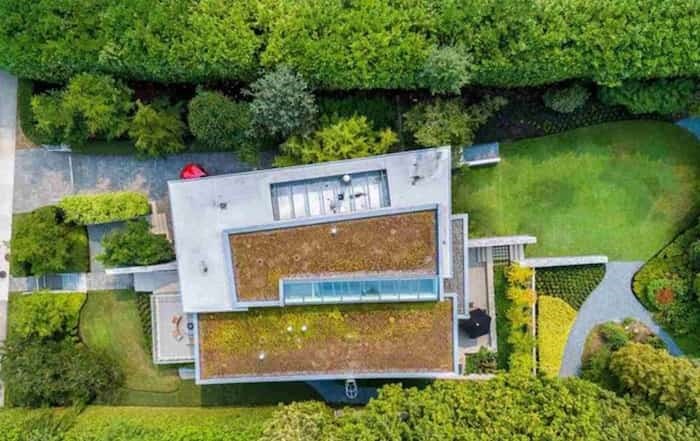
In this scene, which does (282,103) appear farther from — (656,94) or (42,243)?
(656,94)

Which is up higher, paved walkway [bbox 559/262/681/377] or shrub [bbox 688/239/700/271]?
shrub [bbox 688/239/700/271]

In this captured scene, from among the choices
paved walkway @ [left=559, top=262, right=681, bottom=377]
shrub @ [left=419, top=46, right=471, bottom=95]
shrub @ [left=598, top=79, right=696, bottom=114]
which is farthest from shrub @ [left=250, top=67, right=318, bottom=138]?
paved walkway @ [left=559, top=262, right=681, bottom=377]

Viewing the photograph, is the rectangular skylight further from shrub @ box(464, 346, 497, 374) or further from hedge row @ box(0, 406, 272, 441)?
hedge row @ box(0, 406, 272, 441)

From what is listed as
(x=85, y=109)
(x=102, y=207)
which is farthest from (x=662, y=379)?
(x=85, y=109)

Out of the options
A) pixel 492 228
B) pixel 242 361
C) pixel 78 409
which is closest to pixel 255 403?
pixel 242 361

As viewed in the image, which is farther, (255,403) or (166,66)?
(255,403)

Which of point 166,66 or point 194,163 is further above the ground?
point 166,66

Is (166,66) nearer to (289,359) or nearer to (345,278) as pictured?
(345,278)
